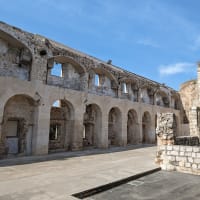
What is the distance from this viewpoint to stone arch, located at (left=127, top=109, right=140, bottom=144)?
797 inches

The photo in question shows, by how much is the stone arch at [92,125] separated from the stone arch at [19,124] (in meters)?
5.57

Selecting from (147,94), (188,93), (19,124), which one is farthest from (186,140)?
(188,93)

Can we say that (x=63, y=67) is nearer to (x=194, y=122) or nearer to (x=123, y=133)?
(x=123, y=133)

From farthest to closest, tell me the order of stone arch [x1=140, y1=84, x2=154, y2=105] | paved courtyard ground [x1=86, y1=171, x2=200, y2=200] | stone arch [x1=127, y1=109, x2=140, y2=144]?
1. stone arch [x1=140, y1=84, x2=154, y2=105]
2. stone arch [x1=127, y1=109, x2=140, y2=144]
3. paved courtyard ground [x1=86, y1=171, x2=200, y2=200]

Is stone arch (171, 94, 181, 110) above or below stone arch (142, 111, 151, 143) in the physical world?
above

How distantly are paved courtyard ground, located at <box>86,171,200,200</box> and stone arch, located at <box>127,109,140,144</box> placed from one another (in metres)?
13.0

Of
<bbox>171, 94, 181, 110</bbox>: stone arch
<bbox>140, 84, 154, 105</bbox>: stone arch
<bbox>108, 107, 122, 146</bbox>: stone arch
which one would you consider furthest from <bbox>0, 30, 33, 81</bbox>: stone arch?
<bbox>171, 94, 181, 110</bbox>: stone arch

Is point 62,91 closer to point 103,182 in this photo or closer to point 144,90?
point 103,182

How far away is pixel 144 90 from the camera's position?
75.5ft

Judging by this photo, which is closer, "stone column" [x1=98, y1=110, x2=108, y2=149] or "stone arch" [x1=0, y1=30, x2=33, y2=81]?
"stone arch" [x1=0, y1=30, x2=33, y2=81]

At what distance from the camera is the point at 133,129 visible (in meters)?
20.5

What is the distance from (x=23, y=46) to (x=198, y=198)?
1185cm

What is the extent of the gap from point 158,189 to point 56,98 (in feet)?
29.9

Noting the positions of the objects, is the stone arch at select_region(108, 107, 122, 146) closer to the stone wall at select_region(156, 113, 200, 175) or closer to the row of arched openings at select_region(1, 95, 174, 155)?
the row of arched openings at select_region(1, 95, 174, 155)
